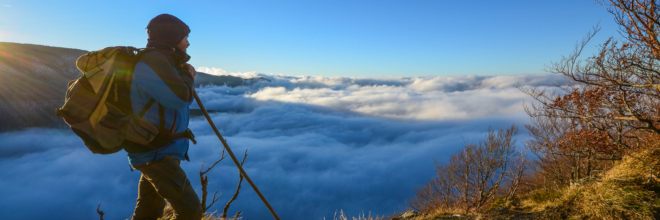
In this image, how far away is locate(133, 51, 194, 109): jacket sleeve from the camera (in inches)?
67.3

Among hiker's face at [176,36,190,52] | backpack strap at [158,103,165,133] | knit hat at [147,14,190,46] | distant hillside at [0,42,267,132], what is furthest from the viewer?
distant hillside at [0,42,267,132]

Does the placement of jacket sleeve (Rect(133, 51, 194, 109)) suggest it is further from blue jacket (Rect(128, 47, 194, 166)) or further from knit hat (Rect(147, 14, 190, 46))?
knit hat (Rect(147, 14, 190, 46))

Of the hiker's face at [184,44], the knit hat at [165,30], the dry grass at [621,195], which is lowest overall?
the dry grass at [621,195]

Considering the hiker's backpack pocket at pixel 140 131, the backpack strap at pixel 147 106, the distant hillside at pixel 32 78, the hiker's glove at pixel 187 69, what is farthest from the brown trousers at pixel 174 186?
the distant hillside at pixel 32 78

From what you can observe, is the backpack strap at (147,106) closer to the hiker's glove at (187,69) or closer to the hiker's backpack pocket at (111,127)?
the hiker's backpack pocket at (111,127)

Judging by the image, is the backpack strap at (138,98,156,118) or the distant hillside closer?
the backpack strap at (138,98,156,118)

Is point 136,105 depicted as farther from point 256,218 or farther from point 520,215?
point 256,218

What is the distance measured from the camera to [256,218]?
14062 cm

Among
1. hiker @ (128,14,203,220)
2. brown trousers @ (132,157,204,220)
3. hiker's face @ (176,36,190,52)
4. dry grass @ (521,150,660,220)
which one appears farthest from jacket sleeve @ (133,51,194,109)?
dry grass @ (521,150,660,220)

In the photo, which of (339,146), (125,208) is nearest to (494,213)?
(125,208)

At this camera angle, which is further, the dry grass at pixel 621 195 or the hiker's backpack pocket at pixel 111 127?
the dry grass at pixel 621 195

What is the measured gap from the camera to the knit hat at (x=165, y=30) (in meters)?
1.98

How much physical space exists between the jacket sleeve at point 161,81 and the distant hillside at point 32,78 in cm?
12444

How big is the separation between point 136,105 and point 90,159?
196 m
